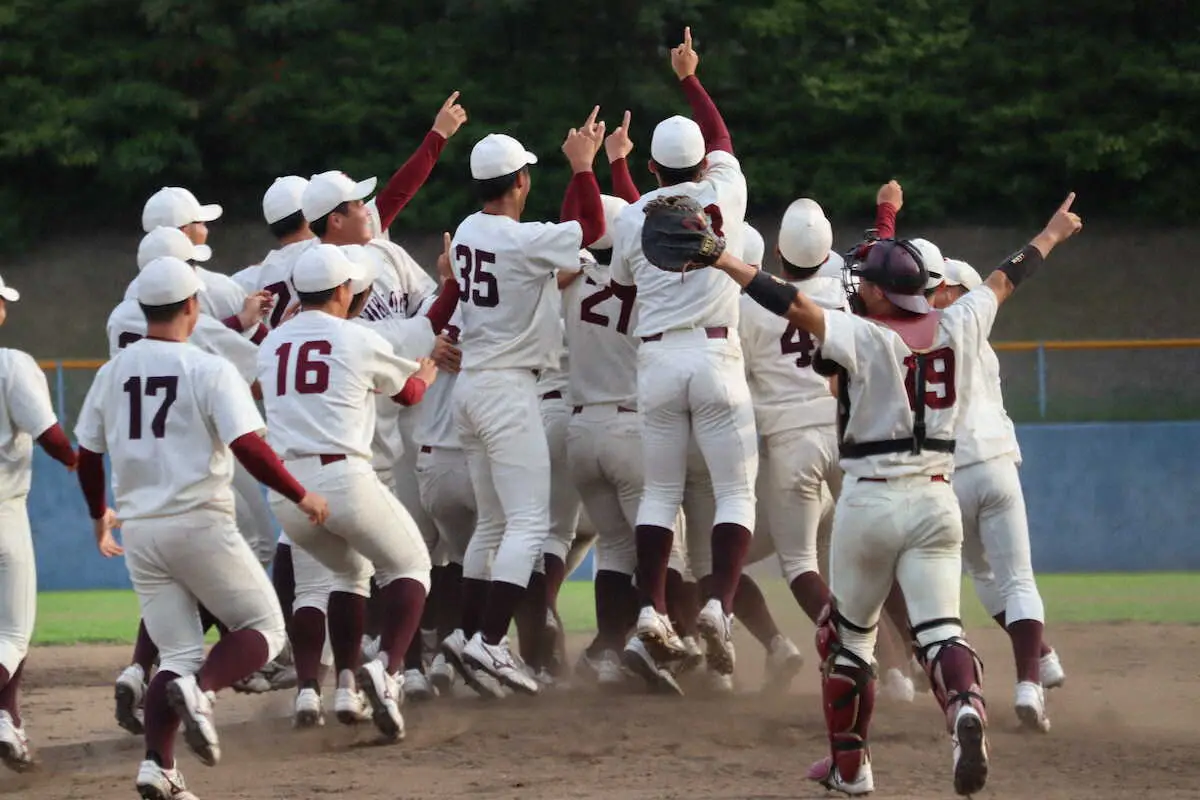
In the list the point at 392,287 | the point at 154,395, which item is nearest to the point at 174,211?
the point at 392,287

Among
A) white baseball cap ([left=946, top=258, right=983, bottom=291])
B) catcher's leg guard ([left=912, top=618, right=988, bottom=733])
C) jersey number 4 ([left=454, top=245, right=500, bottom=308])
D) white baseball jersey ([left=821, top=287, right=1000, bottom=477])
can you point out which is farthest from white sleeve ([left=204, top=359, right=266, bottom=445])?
white baseball cap ([left=946, top=258, right=983, bottom=291])

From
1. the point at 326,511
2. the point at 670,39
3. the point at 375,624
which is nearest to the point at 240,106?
the point at 670,39

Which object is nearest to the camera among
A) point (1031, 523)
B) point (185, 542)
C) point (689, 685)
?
point (185, 542)

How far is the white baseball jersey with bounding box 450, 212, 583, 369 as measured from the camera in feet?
30.4

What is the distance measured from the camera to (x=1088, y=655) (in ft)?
38.4

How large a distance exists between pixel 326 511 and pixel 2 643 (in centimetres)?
172

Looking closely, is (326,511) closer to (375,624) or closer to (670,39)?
(375,624)

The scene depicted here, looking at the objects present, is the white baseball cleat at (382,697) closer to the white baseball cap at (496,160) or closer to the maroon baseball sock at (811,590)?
the maroon baseball sock at (811,590)

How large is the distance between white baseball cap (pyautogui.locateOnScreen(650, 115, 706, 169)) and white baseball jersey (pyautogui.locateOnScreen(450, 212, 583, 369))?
59 centimetres

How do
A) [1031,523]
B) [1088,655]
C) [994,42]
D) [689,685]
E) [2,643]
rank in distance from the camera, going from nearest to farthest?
1. [2,643]
2. [689,685]
3. [1088,655]
4. [1031,523]
5. [994,42]

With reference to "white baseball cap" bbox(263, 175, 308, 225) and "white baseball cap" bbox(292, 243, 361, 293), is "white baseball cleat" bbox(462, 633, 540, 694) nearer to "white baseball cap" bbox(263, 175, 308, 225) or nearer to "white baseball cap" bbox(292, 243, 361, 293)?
"white baseball cap" bbox(292, 243, 361, 293)

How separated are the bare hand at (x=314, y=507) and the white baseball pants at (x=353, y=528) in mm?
525

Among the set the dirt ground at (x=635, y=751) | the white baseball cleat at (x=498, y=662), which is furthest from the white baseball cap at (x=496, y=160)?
the dirt ground at (x=635, y=751)

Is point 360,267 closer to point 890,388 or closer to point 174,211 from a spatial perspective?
point 174,211
